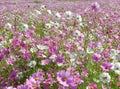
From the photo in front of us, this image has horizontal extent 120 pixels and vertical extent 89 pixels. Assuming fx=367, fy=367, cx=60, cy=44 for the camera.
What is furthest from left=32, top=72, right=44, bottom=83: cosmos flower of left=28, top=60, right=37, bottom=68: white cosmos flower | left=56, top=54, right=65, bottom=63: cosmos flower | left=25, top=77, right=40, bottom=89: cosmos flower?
left=28, top=60, right=37, bottom=68: white cosmos flower

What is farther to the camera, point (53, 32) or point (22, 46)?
point (53, 32)

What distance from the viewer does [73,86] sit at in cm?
347

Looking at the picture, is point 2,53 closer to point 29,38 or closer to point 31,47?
point 31,47

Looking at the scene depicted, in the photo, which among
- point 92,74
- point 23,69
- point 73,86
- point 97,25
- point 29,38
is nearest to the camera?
point 73,86

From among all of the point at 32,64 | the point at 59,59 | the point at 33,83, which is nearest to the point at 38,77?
the point at 33,83

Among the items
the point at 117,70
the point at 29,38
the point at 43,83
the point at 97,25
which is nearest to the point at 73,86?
the point at 43,83

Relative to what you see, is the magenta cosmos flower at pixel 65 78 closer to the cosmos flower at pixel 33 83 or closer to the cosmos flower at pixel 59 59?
the cosmos flower at pixel 33 83

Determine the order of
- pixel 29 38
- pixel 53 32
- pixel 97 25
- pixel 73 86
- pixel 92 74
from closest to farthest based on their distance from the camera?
pixel 73 86, pixel 92 74, pixel 29 38, pixel 53 32, pixel 97 25

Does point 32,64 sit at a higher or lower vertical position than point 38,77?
lower

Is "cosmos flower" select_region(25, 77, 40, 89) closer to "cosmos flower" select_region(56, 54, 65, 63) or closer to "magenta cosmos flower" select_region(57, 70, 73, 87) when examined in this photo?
"magenta cosmos flower" select_region(57, 70, 73, 87)

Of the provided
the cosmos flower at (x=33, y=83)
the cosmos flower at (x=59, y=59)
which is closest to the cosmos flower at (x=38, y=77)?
the cosmos flower at (x=33, y=83)

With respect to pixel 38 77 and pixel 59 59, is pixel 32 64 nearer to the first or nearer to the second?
pixel 59 59

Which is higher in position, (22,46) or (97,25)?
(22,46)

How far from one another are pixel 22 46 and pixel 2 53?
12.5 inches
